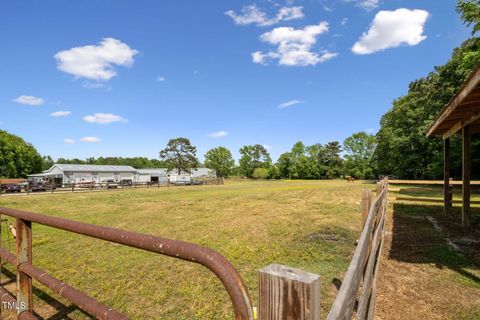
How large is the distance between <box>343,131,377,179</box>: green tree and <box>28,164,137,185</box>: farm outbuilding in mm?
51143

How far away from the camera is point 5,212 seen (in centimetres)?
254

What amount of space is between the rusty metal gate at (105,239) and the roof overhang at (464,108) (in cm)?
529

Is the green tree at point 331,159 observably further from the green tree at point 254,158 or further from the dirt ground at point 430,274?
the dirt ground at point 430,274

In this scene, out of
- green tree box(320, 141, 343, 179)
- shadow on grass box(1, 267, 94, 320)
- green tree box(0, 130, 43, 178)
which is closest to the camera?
shadow on grass box(1, 267, 94, 320)

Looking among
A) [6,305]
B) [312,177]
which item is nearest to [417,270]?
[6,305]

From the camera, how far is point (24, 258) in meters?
2.32

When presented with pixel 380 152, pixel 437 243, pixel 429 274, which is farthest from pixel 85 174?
pixel 429 274

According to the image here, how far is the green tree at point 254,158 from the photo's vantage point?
293 feet

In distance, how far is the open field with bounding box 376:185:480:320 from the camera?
351 cm

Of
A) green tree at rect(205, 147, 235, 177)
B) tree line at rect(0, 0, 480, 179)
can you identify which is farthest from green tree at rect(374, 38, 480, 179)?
green tree at rect(205, 147, 235, 177)

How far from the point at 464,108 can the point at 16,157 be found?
7191 centimetres

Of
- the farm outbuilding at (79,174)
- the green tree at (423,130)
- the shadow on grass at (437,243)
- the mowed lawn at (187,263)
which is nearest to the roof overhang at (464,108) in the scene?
the shadow on grass at (437,243)

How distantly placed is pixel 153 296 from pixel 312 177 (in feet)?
232

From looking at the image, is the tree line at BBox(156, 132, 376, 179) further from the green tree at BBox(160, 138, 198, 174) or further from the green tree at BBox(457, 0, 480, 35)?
the green tree at BBox(457, 0, 480, 35)
